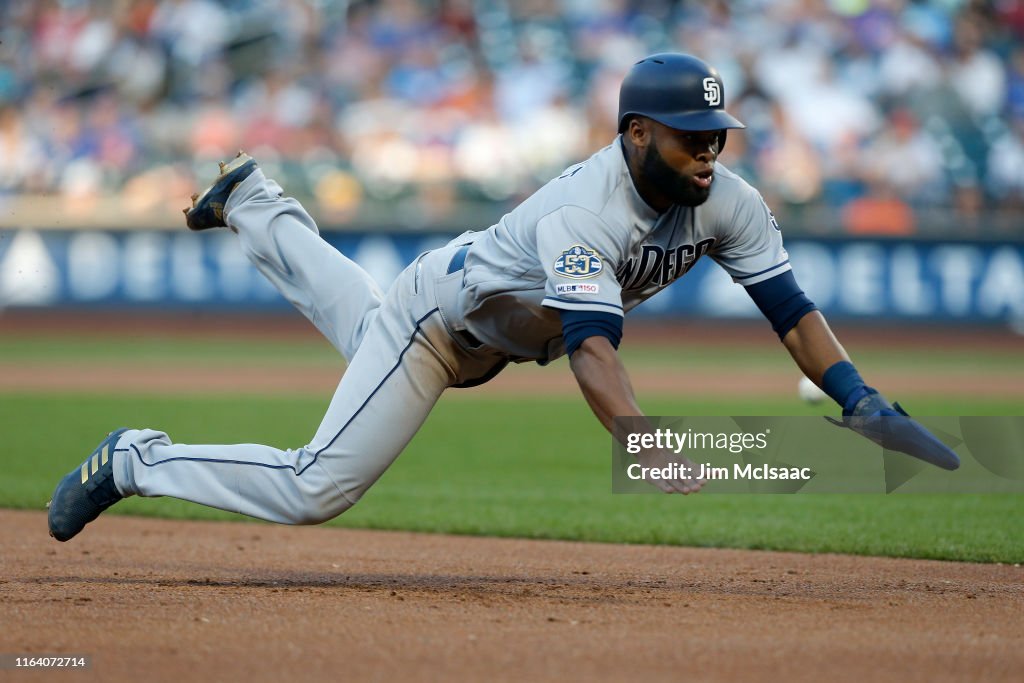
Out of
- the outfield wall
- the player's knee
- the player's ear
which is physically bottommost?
the player's knee

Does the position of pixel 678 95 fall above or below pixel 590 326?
above

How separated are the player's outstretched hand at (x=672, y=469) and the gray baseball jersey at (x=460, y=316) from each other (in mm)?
543

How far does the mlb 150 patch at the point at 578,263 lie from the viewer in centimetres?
414

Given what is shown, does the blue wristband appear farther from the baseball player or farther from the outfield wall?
the outfield wall

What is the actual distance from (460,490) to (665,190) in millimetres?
4139

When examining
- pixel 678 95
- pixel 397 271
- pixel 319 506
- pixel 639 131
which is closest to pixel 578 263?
Result: pixel 639 131

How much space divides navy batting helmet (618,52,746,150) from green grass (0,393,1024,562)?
272 cm

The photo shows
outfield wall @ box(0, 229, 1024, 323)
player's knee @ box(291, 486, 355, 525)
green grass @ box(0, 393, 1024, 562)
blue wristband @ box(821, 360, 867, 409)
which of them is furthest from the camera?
outfield wall @ box(0, 229, 1024, 323)

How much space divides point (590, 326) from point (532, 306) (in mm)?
432

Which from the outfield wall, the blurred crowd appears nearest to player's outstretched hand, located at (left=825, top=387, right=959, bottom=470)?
the outfield wall

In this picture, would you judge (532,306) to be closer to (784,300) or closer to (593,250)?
(593,250)

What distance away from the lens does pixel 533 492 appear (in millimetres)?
7996

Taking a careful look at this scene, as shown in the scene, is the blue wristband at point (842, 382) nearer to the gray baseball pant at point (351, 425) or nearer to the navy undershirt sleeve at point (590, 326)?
the navy undershirt sleeve at point (590, 326)

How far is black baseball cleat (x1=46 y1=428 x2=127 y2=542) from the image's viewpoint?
4.81 m
